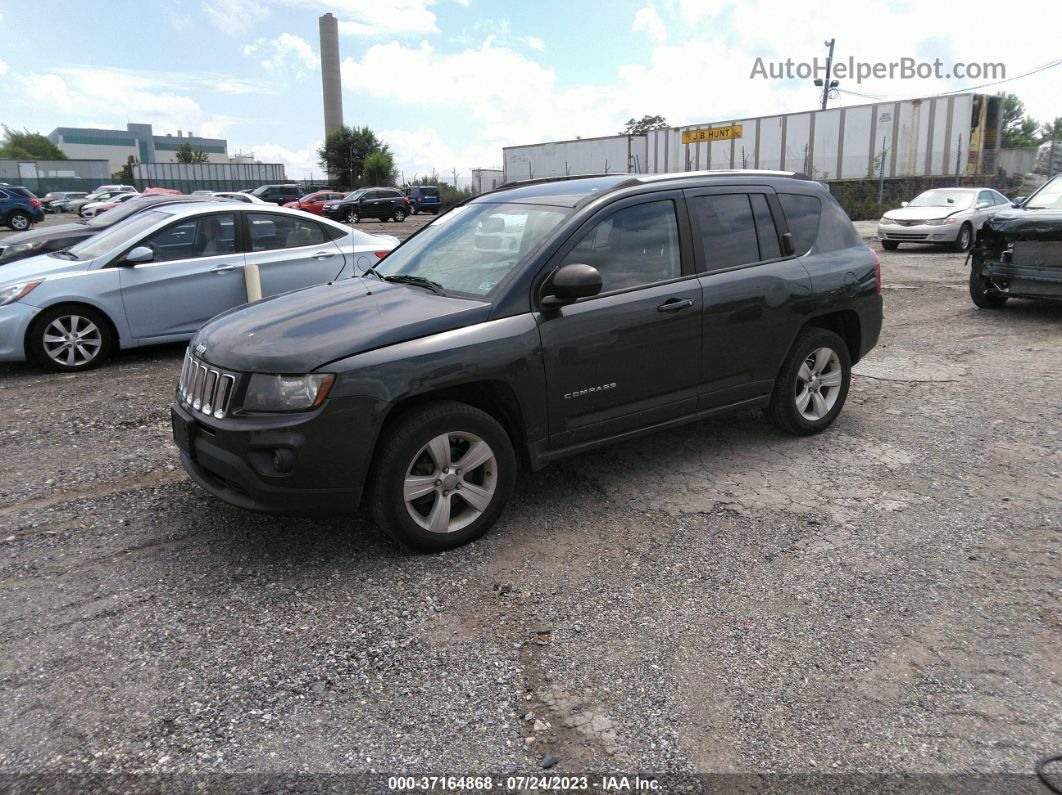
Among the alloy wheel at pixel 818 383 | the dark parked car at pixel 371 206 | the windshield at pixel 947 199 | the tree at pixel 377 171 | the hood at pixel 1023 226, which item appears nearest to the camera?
the alloy wheel at pixel 818 383

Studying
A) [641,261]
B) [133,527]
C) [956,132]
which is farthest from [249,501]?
[956,132]

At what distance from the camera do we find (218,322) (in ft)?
14.3

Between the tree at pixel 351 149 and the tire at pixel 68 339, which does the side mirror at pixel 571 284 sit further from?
the tree at pixel 351 149

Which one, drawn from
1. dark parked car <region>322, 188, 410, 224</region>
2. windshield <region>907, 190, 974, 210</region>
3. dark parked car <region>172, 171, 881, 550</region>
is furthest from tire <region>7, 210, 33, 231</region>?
dark parked car <region>172, 171, 881, 550</region>

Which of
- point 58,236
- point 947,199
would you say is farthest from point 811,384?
point 947,199

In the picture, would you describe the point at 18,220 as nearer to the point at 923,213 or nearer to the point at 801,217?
the point at 923,213

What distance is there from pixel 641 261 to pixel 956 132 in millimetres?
35599

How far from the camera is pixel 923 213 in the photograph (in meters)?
17.9

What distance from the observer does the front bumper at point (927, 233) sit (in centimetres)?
1745

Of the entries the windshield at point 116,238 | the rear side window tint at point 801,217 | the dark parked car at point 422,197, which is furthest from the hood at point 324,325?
the dark parked car at point 422,197

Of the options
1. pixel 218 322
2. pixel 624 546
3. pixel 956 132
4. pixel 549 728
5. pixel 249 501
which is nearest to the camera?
pixel 549 728

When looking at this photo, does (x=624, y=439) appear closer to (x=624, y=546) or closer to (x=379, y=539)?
(x=624, y=546)

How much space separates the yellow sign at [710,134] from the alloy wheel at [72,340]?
121 feet

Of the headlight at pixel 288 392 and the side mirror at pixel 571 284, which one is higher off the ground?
the side mirror at pixel 571 284
